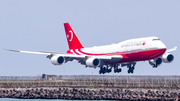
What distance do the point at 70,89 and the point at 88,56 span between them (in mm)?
21504

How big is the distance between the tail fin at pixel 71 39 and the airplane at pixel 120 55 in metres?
2.87

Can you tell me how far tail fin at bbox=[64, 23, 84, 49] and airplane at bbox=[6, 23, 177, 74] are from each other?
287cm

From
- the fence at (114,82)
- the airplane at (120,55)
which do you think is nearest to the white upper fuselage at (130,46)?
the airplane at (120,55)

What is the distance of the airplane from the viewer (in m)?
76.9

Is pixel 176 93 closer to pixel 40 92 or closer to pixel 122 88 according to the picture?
pixel 122 88

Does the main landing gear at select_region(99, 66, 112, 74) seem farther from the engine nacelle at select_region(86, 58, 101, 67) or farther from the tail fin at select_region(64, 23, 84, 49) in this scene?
the tail fin at select_region(64, 23, 84, 49)

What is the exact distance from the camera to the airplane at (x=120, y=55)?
76.9 metres

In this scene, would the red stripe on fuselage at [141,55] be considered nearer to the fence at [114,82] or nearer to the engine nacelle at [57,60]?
the engine nacelle at [57,60]

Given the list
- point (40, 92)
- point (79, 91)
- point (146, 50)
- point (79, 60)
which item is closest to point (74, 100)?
point (79, 91)

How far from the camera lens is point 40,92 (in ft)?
212

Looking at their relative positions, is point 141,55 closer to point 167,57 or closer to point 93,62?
point 167,57

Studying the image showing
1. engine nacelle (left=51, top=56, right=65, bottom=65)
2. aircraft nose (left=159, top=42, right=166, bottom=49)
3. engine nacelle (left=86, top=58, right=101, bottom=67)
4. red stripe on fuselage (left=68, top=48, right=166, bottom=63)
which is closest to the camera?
aircraft nose (left=159, top=42, right=166, bottom=49)

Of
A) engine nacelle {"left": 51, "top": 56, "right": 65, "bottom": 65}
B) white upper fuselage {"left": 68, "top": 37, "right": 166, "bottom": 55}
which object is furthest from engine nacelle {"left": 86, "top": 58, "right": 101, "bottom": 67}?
engine nacelle {"left": 51, "top": 56, "right": 65, "bottom": 65}

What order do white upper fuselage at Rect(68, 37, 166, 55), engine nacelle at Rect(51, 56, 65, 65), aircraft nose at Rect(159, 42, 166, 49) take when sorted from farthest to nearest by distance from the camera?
engine nacelle at Rect(51, 56, 65, 65) → white upper fuselage at Rect(68, 37, 166, 55) → aircraft nose at Rect(159, 42, 166, 49)
